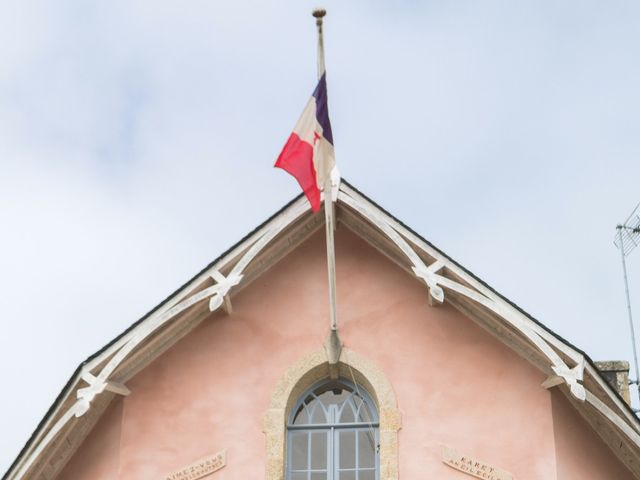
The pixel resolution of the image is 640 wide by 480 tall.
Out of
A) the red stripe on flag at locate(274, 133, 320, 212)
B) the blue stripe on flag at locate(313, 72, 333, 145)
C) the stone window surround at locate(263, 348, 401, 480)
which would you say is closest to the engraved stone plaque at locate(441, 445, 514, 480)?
the stone window surround at locate(263, 348, 401, 480)

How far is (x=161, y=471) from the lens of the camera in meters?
19.2

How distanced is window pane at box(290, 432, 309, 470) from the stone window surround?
0.55 feet

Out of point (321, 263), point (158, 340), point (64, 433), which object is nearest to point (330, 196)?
point (321, 263)

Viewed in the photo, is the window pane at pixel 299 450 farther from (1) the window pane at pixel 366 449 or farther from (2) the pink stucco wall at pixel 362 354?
(1) the window pane at pixel 366 449

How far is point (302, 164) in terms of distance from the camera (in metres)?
19.3

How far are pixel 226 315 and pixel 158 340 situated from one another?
926mm

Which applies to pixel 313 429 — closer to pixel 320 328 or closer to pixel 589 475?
pixel 320 328

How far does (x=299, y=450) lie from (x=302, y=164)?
3397 mm

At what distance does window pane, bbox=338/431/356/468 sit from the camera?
63.0 ft

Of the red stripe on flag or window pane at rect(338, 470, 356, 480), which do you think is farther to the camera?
the red stripe on flag

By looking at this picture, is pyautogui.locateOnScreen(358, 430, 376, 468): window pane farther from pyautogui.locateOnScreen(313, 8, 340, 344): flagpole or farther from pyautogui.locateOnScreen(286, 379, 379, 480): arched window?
pyautogui.locateOnScreen(313, 8, 340, 344): flagpole

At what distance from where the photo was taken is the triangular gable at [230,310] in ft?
60.7

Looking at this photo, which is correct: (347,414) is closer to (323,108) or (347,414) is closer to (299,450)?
(299,450)

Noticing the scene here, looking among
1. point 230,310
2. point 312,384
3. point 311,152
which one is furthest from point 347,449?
point 311,152
